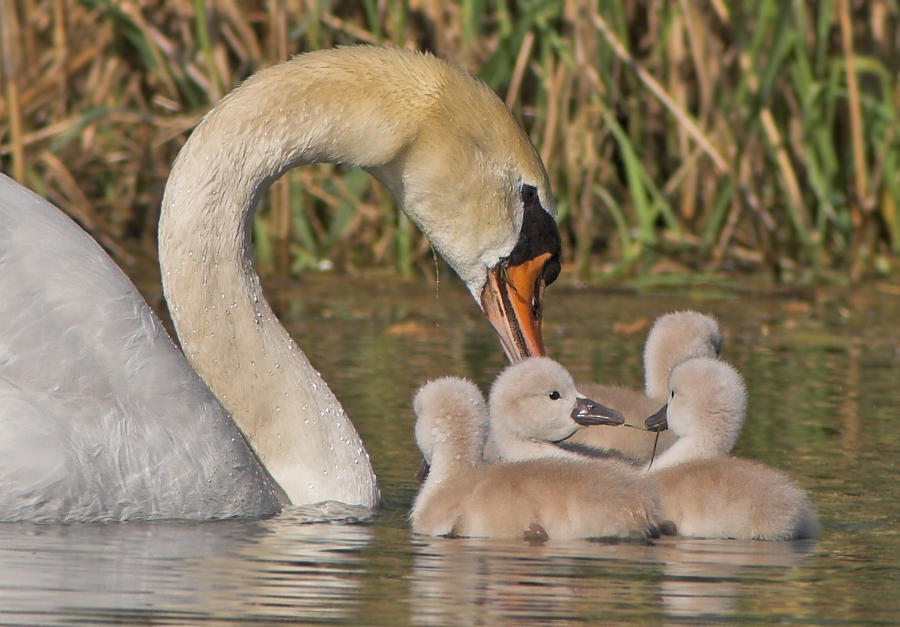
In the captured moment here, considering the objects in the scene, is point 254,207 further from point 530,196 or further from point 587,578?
point 587,578

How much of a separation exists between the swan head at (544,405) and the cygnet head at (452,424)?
18cm

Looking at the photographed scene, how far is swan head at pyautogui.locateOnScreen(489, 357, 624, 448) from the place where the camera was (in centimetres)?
458

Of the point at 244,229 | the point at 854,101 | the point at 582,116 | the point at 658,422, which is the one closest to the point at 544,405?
the point at 658,422

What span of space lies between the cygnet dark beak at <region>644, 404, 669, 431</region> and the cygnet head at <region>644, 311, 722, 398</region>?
2.11ft

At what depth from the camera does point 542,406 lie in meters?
4.59

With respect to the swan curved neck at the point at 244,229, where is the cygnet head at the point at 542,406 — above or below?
below

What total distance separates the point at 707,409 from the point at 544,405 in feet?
1.32

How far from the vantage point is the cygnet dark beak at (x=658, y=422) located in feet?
15.3

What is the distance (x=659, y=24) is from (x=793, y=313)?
1807 millimetres

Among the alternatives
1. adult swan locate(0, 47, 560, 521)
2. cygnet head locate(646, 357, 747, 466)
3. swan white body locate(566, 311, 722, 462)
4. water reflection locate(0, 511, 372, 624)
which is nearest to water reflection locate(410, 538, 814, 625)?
water reflection locate(0, 511, 372, 624)

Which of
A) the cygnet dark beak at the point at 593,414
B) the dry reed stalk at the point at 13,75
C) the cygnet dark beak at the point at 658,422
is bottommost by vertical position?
the cygnet dark beak at the point at 658,422

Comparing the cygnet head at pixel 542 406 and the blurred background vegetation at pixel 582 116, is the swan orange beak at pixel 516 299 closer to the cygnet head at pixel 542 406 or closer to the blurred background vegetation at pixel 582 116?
the cygnet head at pixel 542 406

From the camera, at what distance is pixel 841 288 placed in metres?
8.79

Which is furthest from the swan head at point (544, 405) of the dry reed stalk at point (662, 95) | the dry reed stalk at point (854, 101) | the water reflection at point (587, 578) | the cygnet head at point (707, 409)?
the dry reed stalk at point (854, 101)
